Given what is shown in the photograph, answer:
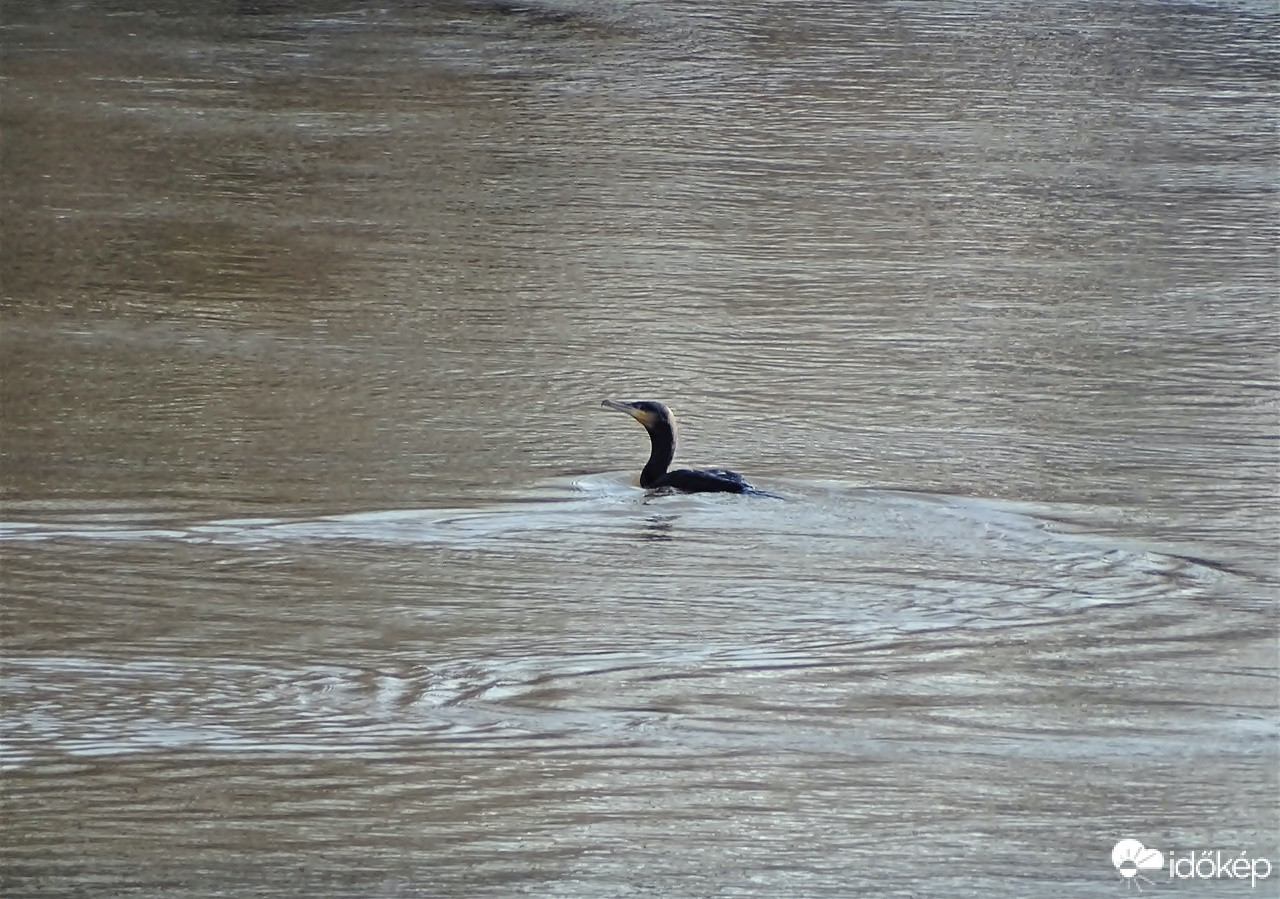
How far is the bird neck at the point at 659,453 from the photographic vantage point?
482 centimetres

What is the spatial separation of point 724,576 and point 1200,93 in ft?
14.7

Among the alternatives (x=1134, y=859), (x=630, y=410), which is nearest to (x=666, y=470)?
(x=630, y=410)

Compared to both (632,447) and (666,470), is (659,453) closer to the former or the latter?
(666,470)

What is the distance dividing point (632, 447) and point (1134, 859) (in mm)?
2322

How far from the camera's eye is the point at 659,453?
4.83 meters

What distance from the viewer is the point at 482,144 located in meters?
7.25

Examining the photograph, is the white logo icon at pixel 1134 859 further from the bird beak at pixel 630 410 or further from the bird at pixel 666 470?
the bird beak at pixel 630 410

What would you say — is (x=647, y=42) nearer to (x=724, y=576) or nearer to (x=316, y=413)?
(x=316, y=413)

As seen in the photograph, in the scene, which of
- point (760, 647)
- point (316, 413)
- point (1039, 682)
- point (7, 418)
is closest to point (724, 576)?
point (760, 647)

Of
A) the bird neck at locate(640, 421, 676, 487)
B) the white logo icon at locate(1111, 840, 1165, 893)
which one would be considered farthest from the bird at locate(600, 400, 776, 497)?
the white logo icon at locate(1111, 840, 1165, 893)

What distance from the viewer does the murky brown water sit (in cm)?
305

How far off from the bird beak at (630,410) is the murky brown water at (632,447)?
0.12m

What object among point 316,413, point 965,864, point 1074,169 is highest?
point 1074,169

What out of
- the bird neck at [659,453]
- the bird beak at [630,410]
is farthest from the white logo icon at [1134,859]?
the bird beak at [630,410]
